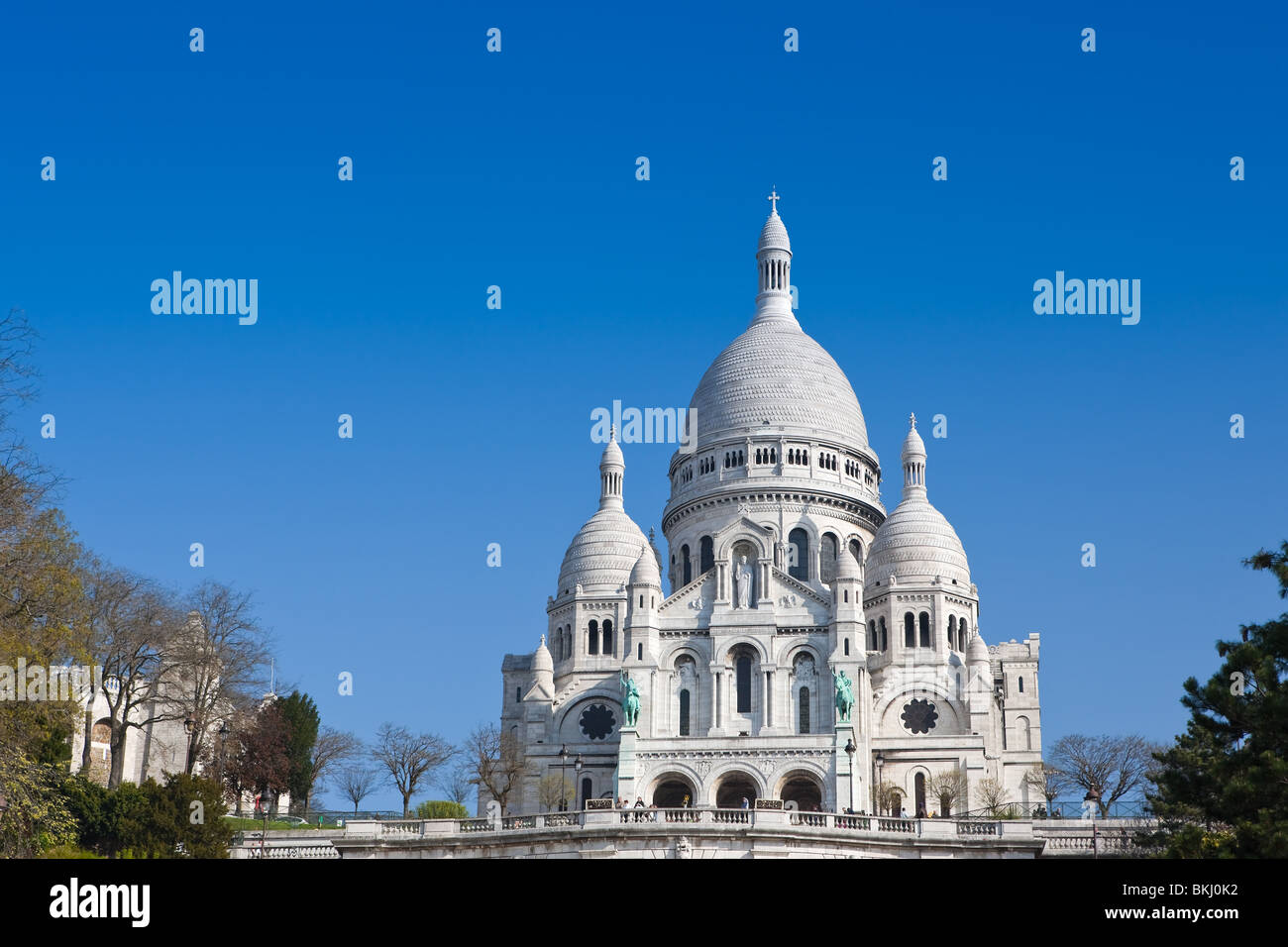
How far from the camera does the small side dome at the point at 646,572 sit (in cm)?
8519

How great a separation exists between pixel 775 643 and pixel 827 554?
1224 cm

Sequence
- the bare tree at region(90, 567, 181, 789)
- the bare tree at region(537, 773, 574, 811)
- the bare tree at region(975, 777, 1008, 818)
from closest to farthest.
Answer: the bare tree at region(90, 567, 181, 789) → the bare tree at region(975, 777, 1008, 818) → the bare tree at region(537, 773, 574, 811)

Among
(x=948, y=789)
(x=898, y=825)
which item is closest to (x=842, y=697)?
(x=948, y=789)

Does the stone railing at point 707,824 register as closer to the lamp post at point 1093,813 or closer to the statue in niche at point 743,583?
the lamp post at point 1093,813

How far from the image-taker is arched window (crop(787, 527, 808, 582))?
3681 inches

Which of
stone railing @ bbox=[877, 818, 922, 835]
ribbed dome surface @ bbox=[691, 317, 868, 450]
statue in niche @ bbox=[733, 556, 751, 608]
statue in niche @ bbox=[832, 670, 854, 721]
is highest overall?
ribbed dome surface @ bbox=[691, 317, 868, 450]

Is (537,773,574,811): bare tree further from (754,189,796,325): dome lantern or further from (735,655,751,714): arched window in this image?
(754,189,796,325): dome lantern

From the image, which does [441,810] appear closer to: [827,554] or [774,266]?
[827,554]

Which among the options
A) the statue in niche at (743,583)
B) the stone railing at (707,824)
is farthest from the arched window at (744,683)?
the stone railing at (707,824)

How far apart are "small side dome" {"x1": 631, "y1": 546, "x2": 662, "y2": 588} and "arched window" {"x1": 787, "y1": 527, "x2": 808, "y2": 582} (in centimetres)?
1044

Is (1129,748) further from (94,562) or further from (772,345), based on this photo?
(94,562)

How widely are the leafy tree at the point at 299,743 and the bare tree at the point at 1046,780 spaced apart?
114ft

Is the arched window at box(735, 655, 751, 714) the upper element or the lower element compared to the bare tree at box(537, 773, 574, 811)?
upper

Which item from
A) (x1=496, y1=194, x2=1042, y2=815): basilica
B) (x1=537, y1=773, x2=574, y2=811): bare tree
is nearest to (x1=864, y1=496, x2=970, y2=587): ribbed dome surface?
(x1=496, y1=194, x2=1042, y2=815): basilica
